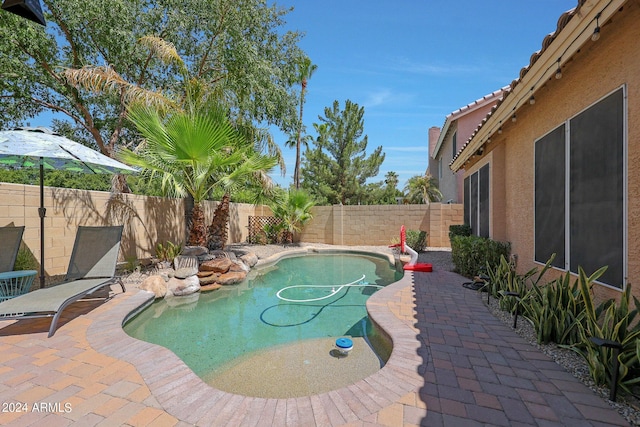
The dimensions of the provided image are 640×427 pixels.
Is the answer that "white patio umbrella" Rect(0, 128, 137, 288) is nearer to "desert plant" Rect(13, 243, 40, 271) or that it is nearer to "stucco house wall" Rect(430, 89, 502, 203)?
"desert plant" Rect(13, 243, 40, 271)

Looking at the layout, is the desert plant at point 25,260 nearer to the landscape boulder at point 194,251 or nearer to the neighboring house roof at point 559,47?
the landscape boulder at point 194,251

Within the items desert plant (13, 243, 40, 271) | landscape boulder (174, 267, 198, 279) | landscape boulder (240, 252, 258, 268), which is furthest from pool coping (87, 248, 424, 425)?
landscape boulder (240, 252, 258, 268)

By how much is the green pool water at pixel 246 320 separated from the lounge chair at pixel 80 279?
39.0 inches

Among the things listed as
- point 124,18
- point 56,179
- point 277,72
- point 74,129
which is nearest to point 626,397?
point 277,72

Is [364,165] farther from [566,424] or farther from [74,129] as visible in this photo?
[566,424]

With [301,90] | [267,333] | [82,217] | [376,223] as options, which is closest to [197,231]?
[82,217]

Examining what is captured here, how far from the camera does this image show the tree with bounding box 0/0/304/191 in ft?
36.3

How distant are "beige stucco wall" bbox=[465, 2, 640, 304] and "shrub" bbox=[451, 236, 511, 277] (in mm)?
301

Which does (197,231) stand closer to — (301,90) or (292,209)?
(292,209)

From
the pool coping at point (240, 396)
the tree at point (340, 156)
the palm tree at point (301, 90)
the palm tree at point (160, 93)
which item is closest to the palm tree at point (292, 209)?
the palm tree at point (160, 93)

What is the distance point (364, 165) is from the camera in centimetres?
2795

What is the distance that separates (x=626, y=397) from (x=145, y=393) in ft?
14.4

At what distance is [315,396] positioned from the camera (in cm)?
284

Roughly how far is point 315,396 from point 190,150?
7.16 m
